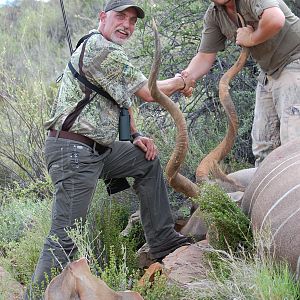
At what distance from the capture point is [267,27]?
4848 millimetres

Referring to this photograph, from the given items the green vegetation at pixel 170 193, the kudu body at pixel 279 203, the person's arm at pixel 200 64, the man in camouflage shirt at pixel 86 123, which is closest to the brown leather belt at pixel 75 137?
the man in camouflage shirt at pixel 86 123

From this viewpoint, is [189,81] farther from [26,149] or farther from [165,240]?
[26,149]

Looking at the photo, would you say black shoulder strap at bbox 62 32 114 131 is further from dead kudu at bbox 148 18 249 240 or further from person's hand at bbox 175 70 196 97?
person's hand at bbox 175 70 196 97

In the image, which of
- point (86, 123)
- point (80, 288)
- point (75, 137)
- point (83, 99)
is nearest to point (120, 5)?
point (83, 99)

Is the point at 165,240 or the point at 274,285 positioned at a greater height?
the point at 274,285

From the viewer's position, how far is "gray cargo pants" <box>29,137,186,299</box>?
15.4ft

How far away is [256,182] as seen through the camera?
179 inches

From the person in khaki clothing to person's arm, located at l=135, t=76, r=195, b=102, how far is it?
0.14 meters

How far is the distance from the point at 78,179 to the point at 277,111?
61.3 inches

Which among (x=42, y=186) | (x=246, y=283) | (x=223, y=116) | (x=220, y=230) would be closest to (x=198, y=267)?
(x=220, y=230)

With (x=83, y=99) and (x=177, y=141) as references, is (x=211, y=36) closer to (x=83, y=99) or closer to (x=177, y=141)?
(x=177, y=141)

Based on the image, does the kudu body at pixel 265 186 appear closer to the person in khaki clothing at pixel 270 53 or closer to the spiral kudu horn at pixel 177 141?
the spiral kudu horn at pixel 177 141

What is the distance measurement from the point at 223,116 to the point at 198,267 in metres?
2.54

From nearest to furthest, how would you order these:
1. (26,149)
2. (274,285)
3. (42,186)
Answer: (274,285), (42,186), (26,149)
